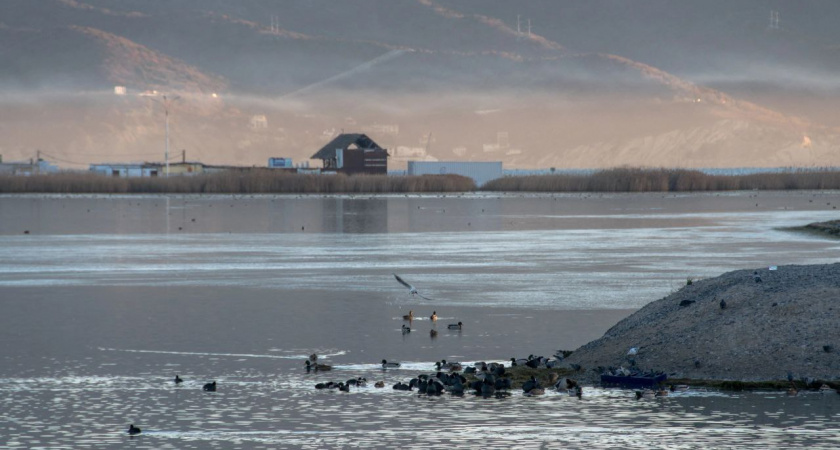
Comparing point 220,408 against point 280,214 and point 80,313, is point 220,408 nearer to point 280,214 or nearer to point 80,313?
point 80,313

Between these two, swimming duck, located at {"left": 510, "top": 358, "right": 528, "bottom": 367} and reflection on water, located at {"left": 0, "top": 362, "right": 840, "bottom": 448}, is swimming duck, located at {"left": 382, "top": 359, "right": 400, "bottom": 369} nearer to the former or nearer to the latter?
reflection on water, located at {"left": 0, "top": 362, "right": 840, "bottom": 448}

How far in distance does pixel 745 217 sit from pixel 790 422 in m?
42.4

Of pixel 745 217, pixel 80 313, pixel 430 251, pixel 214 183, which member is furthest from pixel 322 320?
pixel 214 183

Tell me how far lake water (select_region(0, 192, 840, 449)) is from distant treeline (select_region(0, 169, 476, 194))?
213 feet

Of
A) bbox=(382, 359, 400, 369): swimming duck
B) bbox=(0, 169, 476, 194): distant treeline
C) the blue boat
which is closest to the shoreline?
bbox=(0, 169, 476, 194): distant treeline

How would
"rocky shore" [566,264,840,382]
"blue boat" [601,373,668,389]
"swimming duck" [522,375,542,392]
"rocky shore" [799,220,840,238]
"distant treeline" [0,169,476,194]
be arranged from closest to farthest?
"swimming duck" [522,375,542,392] < "blue boat" [601,373,668,389] < "rocky shore" [566,264,840,382] < "rocky shore" [799,220,840,238] < "distant treeline" [0,169,476,194]

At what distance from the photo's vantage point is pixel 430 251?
104 feet

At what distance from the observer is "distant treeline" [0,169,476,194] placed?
10338cm

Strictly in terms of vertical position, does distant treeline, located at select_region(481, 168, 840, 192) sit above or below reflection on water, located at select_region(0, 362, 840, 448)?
above

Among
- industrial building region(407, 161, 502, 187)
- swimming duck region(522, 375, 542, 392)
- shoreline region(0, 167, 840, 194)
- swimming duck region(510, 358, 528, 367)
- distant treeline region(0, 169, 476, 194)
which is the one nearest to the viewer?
swimming duck region(522, 375, 542, 392)

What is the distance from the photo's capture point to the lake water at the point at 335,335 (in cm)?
1067

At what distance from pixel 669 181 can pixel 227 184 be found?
120ft

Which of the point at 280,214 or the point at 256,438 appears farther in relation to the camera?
the point at 280,214

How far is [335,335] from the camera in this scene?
53.5 ft
